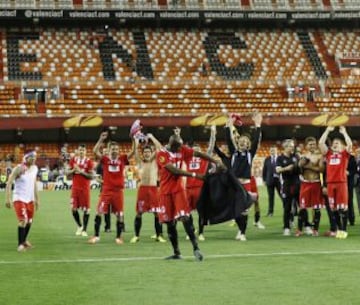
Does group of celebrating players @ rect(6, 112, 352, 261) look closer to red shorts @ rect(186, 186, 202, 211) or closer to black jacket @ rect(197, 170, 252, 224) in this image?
red shorts @ rect(186, 186, 202, 211)

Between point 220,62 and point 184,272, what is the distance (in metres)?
45.9

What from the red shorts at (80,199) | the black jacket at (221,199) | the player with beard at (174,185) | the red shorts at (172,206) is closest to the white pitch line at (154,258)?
the player with beard at (174,185)

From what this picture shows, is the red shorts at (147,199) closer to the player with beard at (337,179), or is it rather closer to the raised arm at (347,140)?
the player with beard at (337,179)

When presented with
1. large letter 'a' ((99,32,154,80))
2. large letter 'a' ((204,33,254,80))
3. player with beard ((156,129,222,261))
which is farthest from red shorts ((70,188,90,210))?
large letter 'a' ((204,33,254,80))

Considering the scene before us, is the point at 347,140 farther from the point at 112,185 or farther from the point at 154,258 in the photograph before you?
the point at 154,258

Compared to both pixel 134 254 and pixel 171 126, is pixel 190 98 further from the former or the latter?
pixel 134 254

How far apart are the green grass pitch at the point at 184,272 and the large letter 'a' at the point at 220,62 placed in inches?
1491

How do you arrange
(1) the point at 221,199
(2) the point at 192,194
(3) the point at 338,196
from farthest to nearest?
(2) the point at 192,194, (3) the point at 338,196, (1) the point at 221,199

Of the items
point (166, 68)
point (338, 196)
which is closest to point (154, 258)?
point (338, 196)

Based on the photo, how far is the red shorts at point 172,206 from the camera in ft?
45.2

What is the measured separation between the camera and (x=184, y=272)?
1222 cm

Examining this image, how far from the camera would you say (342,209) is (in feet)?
57.4

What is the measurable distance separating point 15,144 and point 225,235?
33.9 meters

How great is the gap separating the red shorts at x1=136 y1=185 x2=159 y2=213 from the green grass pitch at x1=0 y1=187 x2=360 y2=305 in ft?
2.18
